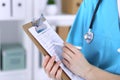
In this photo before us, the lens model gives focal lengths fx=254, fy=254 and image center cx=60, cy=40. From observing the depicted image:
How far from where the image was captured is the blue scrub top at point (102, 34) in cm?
101

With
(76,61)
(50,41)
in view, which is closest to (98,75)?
(76,61)

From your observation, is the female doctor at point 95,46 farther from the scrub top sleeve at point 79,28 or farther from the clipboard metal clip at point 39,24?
the clipboard metal clip at point 39,24

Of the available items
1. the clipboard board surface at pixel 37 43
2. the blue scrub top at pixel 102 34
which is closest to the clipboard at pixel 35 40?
the clipboard board surface at pixel 37 43

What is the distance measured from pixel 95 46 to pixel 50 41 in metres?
0.20

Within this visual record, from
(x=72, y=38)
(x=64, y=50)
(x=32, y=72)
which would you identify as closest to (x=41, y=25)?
(x=64, y=50)

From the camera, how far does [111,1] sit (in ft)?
3.53

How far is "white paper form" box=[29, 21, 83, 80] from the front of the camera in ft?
3.19

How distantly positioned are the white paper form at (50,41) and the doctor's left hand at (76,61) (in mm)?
31

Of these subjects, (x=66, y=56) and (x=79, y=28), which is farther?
(x=79, y=28)

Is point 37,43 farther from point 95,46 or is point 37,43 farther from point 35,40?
point 95,46

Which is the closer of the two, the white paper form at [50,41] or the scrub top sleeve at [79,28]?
the white paper form at [50,41]

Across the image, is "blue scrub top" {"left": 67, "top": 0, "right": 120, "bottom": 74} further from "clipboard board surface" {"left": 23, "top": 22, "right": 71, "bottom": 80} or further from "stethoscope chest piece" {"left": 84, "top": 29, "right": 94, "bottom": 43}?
"clipboard board surface" {"left": 23, "top": 22, "right": 71, "bottom": 80}

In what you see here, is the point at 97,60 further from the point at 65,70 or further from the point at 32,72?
the point at 32,72

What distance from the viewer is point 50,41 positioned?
994 mm
